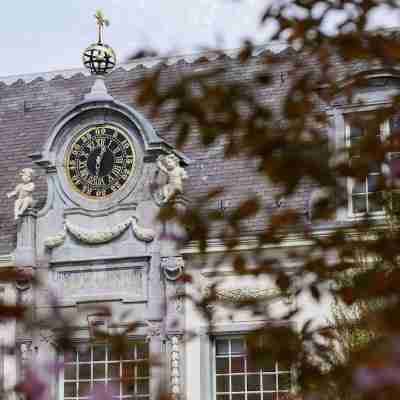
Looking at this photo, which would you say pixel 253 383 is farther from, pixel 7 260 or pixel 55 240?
pixel 7 260

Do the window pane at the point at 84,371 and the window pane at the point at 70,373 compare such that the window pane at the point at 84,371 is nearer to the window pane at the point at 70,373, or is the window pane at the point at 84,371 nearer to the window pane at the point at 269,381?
the window pane at the point at 70,373

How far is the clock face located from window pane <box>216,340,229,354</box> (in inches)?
135

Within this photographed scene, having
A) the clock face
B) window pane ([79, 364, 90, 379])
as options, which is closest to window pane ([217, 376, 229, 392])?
window pane ([79, 364, 90, 379])

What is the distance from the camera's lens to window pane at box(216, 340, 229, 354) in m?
22.4

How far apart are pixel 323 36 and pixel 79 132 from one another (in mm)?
17115

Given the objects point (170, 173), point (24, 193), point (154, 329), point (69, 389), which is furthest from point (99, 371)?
point (170, 173)

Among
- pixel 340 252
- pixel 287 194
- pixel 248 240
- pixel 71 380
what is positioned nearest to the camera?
pixel 287 194

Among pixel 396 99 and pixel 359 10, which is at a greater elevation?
pixel 359 10

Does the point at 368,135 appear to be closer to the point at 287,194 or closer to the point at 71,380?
the point at 287,194

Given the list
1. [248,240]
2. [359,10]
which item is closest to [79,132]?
[248,240]

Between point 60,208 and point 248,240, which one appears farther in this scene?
point 60,208

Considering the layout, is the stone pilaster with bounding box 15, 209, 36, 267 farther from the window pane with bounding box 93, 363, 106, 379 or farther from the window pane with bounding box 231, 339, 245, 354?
the window pane with bounding box 231, 339, 245, 354

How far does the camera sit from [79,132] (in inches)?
933

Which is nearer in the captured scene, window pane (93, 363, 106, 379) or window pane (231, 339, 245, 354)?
window pane (93, 363, 106, 379)
